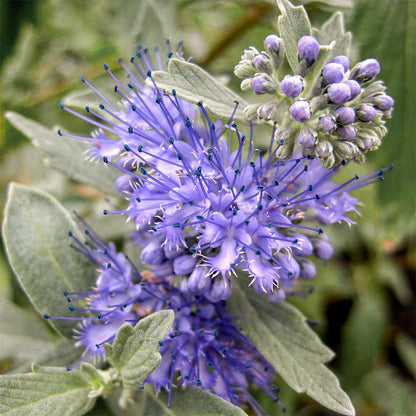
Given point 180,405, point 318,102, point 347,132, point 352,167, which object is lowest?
point 180,405

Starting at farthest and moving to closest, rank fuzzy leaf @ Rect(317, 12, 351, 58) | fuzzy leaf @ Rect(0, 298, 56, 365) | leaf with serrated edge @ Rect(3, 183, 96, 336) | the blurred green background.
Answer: the blurred green background
fuzzy leaf @ Rect(0, 298, 56, 365)
leaf with serrated edge @ Rect(3, 183, 96, 336)
fuzzy leaf @ Rect(317, 12, 351, 58)

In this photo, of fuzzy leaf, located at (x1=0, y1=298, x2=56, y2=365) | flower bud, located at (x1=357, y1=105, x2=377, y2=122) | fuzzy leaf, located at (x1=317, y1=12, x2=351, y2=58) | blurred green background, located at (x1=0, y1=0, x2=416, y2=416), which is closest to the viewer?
flower bud, located at (x1=357, y1=105, x2=377, y2=122)

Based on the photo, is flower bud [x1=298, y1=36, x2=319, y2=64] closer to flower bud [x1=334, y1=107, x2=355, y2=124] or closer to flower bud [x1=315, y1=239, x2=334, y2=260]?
flower bud [x1=334, y1=107, x2=355, y2=124]

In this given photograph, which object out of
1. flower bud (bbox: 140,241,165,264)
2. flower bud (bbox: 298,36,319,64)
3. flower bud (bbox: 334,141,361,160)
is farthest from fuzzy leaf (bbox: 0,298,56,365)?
flower bud (bbox: 298,36,319,64)

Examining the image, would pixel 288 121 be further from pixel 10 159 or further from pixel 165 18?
pixel 10 159

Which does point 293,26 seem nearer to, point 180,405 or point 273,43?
point 273,43

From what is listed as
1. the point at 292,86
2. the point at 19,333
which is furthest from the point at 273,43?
the point at 19,333

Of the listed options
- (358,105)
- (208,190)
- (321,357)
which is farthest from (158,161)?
(321,357)

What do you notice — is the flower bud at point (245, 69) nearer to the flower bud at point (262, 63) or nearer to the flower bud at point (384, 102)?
the flower bud at point (262, 63)
